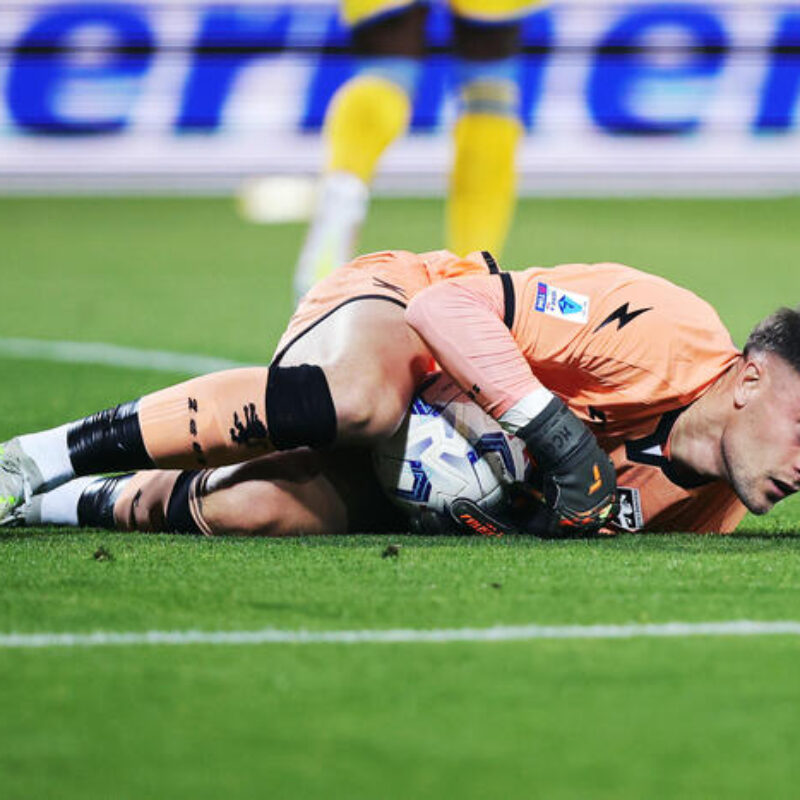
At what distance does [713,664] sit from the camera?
2.50 meters

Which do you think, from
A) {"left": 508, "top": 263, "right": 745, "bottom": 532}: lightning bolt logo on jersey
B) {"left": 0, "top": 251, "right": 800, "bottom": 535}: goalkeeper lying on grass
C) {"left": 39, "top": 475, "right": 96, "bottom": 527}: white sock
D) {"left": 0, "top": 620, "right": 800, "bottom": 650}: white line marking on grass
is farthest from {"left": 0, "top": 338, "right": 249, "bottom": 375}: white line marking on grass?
{"left": 0, "top": 620, "right": 800, "bottom": 650}: white line marking on grass

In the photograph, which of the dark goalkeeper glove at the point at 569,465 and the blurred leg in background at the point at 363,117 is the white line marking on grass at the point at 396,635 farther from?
the blurred leg in background at the point at 363,117

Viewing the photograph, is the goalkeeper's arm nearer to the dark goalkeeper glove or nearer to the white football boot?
the dark goalkeeper glove

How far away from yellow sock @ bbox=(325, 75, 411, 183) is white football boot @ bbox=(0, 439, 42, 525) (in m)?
2.21

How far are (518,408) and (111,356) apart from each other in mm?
3206

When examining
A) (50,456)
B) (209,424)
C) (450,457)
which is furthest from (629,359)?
(50,456)

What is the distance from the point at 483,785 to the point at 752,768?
32 cm

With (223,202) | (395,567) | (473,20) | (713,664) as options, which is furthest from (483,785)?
(223,202)

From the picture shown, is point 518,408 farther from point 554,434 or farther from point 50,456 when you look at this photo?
point 50,456

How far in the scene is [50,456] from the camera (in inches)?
134

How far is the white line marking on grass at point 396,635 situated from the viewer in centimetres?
257

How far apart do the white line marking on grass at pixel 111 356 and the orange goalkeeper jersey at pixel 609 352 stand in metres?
2.49

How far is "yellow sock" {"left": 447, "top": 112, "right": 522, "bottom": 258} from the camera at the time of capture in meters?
5.86

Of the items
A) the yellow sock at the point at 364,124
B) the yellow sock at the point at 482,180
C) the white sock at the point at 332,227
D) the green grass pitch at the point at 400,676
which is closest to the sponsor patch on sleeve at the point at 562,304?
the green grass pitch at the point at 400,676
